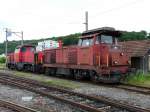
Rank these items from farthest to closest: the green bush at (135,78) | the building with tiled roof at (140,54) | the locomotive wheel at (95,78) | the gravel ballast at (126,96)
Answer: the building with tiled roof at (140,54) → the green bush at (135,78) → the locomotive wheel at (95,78) → the gravel ballast at (126,96)

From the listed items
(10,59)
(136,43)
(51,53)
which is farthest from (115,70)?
(10,59)

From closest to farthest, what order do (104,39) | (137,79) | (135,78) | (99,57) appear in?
(99,57) < (104,39) < (137,79) < (135,78)

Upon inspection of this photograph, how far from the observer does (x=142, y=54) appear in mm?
29750

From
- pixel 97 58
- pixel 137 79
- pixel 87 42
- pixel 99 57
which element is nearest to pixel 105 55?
pixel 99 57

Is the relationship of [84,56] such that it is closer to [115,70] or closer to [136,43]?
[115,70]

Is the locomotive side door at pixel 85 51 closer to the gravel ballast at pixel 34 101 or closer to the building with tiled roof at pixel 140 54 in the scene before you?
the gravel ballast at pixel 34 101

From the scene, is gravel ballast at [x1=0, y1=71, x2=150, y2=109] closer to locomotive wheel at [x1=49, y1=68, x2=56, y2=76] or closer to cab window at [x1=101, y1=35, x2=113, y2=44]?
cab window at [x1=101, y1=35, x2=113, y2=44]

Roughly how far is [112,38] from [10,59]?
2094cm

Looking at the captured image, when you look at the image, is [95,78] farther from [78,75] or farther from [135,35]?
[135,35]

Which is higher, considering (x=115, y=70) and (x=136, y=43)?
(x=136, y=43)

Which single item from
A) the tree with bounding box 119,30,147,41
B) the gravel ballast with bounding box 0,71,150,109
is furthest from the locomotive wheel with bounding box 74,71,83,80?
the tree with bounding box 119,30,147,41

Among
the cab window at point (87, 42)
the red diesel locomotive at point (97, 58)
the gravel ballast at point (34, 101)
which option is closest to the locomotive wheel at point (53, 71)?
the red diesel locomotive at point (97, 58)

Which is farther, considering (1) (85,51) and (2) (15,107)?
(1) (85,51)

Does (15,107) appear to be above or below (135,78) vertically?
below
